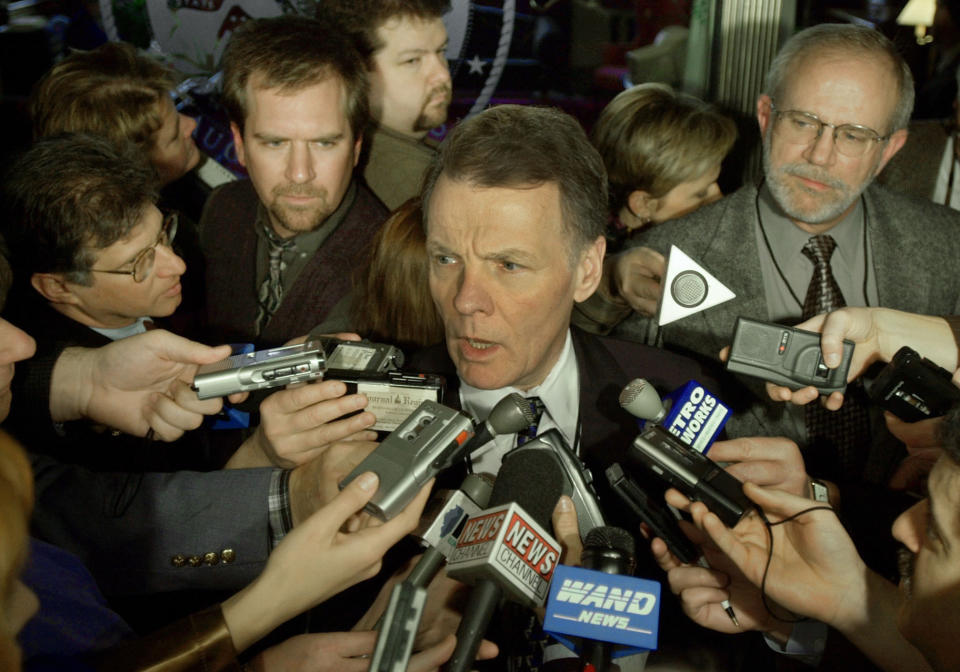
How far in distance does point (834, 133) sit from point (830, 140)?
22 mm

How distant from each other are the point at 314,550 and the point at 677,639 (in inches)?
34.8

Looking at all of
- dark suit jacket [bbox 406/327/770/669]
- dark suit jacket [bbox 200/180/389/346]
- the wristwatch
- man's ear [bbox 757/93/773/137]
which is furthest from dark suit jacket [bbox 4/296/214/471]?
man's ear [bbox 757/93/773/137]

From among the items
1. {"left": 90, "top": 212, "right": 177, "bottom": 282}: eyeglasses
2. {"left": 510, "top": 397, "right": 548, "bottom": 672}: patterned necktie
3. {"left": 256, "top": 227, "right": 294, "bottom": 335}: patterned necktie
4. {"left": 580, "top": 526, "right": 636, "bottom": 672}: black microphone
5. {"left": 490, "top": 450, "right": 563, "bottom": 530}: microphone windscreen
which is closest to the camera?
{"left": 580, "top": 526, "right": 636, "bottom": 672}: black microphone

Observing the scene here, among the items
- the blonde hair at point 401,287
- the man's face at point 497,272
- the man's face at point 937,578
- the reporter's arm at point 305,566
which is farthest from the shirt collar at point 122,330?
the man's face at point 937,578

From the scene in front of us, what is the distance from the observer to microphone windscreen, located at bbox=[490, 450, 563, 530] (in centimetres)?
128

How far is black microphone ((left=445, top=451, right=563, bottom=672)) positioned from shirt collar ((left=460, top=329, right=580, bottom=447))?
21.7 inches

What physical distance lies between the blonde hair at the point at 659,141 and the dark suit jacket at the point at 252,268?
0.91 metres

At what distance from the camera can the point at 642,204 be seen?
9.50 ft

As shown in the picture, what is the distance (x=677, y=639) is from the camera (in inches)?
68.2

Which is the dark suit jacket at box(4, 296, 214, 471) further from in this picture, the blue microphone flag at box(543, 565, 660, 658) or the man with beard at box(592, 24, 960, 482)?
the man with beard at box(592, 24, 960, 482)

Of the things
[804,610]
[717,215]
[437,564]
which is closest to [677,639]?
[804,610]

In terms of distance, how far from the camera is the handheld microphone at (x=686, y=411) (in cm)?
144

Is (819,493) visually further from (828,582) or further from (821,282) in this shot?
(821,282)

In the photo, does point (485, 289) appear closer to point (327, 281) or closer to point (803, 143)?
point (327, 281)
